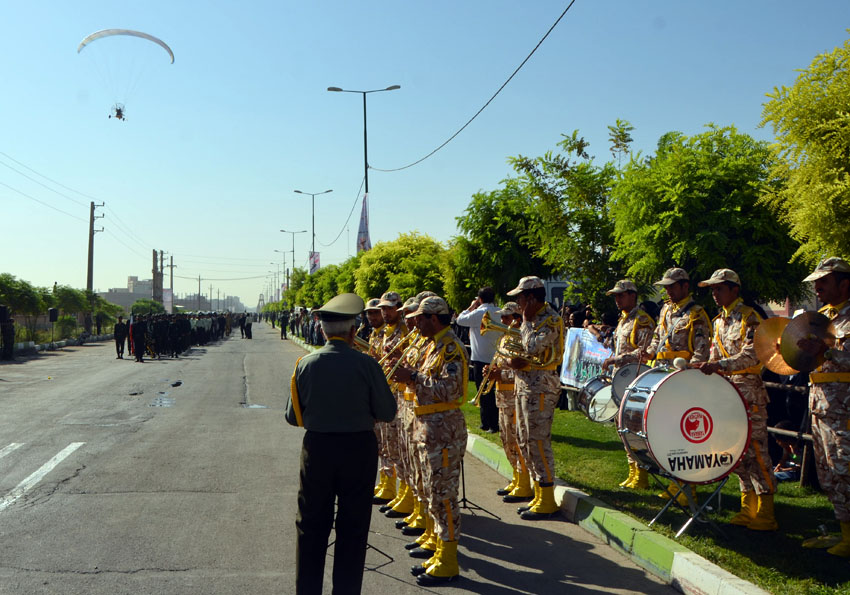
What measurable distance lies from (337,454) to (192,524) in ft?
9.34

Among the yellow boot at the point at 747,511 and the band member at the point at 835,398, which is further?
the yellow boot at the point at 747,511

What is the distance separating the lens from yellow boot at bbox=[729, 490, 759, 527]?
6.00 m

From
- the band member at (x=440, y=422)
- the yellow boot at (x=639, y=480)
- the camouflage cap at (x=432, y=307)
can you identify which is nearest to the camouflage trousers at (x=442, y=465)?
the band member at (x=440, y=422)

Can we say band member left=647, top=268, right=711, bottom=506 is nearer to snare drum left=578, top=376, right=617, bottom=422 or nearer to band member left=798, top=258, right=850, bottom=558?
snare drum left=578, top=376, right=617, bottom=422

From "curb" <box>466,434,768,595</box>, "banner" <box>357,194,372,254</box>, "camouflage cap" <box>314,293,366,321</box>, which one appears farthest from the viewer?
"banner" <box>357,194,372,254</box>

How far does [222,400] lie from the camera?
16734mm

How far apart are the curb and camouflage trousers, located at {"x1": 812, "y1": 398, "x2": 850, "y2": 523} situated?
1018mm

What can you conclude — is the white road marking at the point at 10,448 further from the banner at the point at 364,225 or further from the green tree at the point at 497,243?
the banner at the point at 364,225

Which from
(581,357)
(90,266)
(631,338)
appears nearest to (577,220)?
(581,357)

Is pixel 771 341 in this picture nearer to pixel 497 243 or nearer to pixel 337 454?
pixel 337 454

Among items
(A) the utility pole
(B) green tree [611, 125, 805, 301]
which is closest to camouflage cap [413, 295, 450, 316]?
(B) green tree [611, 125, 805, 301]

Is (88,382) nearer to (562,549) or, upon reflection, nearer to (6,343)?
(6,343)

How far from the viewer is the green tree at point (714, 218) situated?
9734mm

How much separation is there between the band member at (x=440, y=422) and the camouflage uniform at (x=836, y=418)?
2.54 metres
